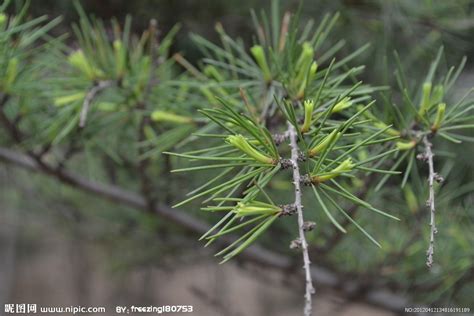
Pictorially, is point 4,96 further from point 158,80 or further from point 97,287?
point 97,287

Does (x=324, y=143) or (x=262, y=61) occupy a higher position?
(x=262, y=61)

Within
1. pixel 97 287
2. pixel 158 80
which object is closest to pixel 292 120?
pixel 158 80

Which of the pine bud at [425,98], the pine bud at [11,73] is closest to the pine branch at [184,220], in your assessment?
the pine bud at [11,73]

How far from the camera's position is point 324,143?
0.30 m

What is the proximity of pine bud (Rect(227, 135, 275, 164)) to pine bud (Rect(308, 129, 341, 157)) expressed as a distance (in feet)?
0.08

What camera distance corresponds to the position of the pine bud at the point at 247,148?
0.29 meters

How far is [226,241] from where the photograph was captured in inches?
29.3

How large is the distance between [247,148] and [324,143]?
4 cm

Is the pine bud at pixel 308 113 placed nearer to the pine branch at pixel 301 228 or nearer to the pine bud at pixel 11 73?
the pine branch at pixel 301 228

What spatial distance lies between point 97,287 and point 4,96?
2170 mm

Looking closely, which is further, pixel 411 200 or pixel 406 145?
pixel 411 200

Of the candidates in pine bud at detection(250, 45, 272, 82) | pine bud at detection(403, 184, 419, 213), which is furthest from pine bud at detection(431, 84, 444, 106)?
pine bud at detection(403, 184, 419, 213)

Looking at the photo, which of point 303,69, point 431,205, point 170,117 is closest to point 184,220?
point 170,117

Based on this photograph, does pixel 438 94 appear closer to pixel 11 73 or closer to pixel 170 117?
pixel 170 117
